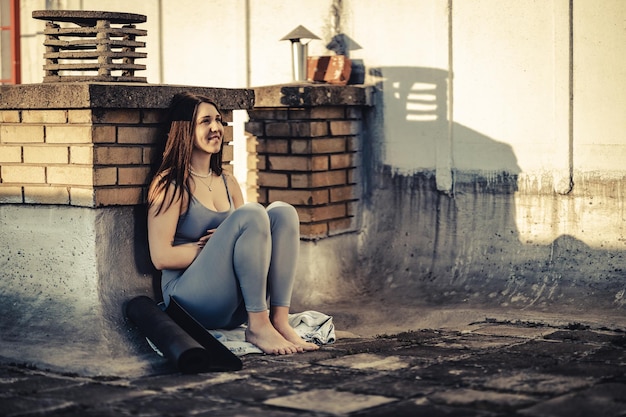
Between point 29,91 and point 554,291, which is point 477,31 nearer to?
point 554,291

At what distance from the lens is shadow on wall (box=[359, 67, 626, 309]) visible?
6059 mm

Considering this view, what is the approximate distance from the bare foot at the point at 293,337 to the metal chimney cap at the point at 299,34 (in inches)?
94.0

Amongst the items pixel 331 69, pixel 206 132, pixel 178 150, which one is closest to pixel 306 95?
pixel 331 69

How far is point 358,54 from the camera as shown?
685 cm

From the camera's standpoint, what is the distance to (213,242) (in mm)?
4809

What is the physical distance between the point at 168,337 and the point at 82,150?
1.03 metres

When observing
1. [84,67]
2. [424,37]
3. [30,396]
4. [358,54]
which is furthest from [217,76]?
[30,396]

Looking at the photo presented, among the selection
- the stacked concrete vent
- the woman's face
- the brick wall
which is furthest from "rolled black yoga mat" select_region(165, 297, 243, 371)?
the stacked concrete vent

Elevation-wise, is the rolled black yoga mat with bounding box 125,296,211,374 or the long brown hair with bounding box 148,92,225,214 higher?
the long brown hair with bounding box 148,92,225,214

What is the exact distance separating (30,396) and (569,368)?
2.10 meters

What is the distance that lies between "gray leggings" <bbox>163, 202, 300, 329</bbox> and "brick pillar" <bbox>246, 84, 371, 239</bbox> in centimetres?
169

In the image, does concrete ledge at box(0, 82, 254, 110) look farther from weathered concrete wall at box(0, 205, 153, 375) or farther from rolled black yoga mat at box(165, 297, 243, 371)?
rolled black yoga mat at box(165, 297, 243, 371)

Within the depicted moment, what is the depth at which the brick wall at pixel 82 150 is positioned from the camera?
4887mm

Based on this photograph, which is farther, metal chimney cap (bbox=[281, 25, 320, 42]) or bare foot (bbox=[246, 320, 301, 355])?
metal chimney cap (bbox=[281, 25, 320, 42])
